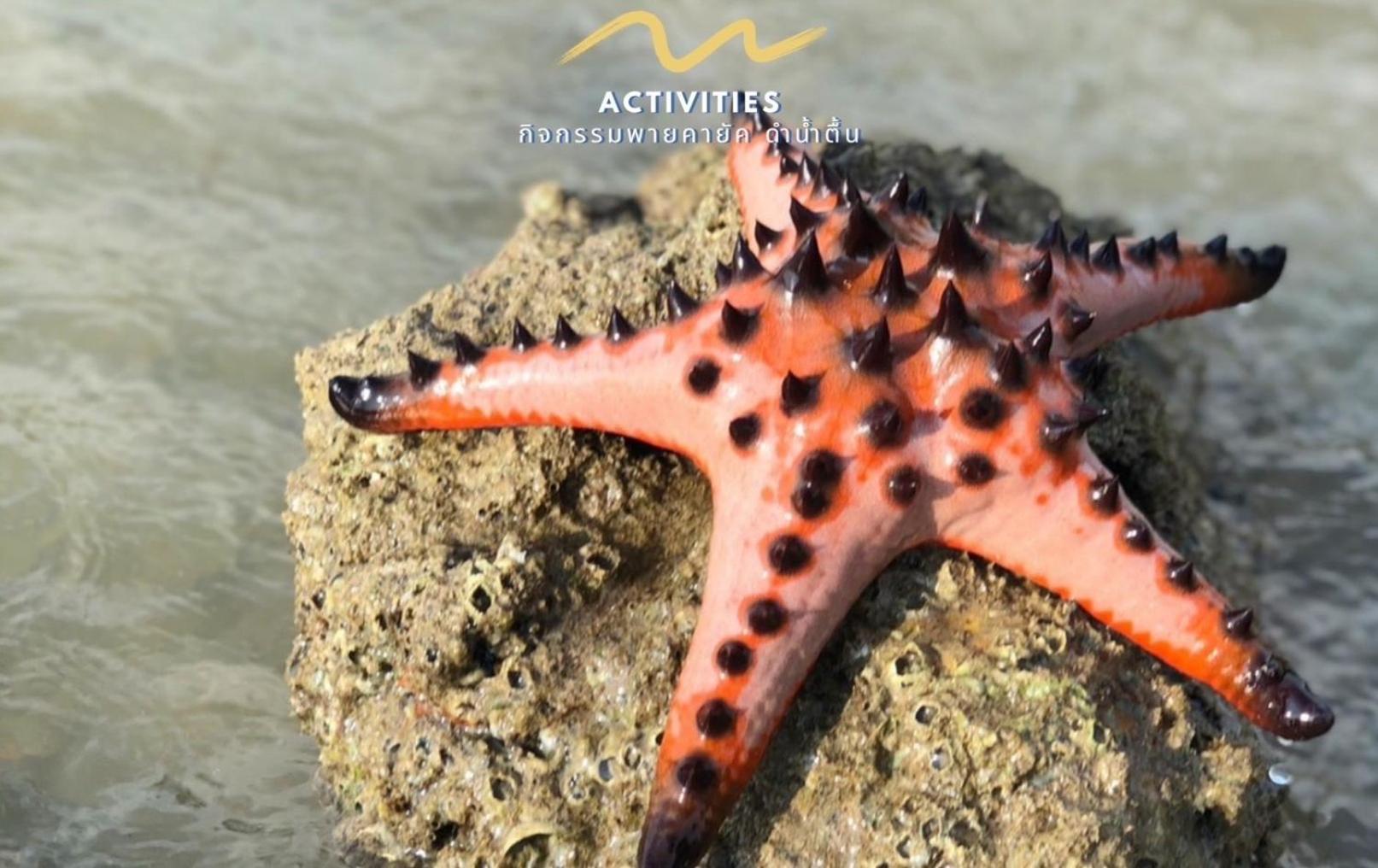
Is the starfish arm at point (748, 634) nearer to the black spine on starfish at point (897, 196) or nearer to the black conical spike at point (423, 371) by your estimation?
the black conical spike at point (423, 371)

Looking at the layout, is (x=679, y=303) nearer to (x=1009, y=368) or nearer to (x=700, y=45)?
(x=1009, y=368)

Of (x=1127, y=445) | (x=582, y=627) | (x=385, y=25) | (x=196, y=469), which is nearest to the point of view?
(x=582, y=627)

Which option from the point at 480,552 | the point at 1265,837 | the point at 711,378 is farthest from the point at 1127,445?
the point at 480,552

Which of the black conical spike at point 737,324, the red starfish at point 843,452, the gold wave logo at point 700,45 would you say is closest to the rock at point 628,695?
the red starfish at point 843,452

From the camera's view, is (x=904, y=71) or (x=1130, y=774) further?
(x=904, y=71)

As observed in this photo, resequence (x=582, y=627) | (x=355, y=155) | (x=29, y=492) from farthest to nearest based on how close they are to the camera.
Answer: (x=355, y=155)
(x=29, y=492)
(x=582, y=627)

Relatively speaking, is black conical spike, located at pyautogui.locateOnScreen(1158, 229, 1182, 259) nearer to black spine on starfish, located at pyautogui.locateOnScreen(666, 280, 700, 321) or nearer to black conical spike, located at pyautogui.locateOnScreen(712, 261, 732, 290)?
black conical spike, located at pyautogui.locateOnScreen(712, 261, 732, 290)

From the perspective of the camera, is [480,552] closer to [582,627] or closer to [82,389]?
[582,627]
